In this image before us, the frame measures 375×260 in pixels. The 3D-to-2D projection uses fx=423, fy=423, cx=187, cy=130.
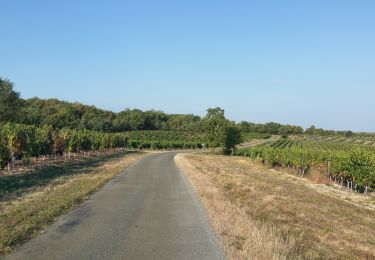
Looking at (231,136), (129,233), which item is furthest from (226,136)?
(129,233)

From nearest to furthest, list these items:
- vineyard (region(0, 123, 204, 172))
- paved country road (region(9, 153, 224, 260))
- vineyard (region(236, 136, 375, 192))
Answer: paved country road (region(9, 153, 224, 260)), vineyard (region(0, 123, 204, 172)), vineyard (region(236, 136, 375, 192))

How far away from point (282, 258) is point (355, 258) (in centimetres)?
594

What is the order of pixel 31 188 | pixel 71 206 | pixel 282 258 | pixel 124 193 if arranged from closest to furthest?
pixel 282 258, pixel 71 206, pixel 124 193, pixel 31 188

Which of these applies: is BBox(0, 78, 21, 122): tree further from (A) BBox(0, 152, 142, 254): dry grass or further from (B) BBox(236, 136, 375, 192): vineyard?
(A) BBox(0, 152, 142, 254): dry grass

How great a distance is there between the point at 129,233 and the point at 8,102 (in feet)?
235

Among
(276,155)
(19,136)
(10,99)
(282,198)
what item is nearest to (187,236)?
(282,198)

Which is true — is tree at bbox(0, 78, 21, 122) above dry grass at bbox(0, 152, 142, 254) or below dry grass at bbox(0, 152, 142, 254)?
above

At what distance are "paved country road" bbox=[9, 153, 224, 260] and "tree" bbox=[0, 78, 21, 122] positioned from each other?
208ft

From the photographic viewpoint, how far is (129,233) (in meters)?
11.0

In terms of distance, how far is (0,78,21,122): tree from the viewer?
74375mm

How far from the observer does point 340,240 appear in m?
16.0

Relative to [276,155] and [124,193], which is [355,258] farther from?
[276,155]

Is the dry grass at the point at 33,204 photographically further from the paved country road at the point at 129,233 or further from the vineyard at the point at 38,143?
the vineyard at the point at 38,143

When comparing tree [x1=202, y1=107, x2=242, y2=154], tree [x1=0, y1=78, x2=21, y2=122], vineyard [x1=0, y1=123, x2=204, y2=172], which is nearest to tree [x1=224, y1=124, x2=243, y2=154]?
tree [x1=202, y1=107, x2=242, y2=154]
